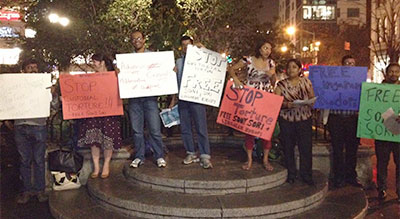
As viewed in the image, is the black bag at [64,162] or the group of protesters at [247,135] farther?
the black bag at [64,162]

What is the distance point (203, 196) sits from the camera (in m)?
5.14

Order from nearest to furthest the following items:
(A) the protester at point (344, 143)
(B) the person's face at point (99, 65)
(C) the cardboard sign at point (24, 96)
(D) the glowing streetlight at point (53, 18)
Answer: (C) the cardboard sign at point (24, 96) → (B) the person's face at point (99, 65) → (A) the protester at point (344, 143) → (D) the glowing streetlight at point (53, 18)

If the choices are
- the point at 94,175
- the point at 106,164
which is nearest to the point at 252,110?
the point at 106,164

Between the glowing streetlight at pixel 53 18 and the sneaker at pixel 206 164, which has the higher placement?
the glowing streetlight at pixel 53 18

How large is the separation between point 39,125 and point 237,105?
2985mm

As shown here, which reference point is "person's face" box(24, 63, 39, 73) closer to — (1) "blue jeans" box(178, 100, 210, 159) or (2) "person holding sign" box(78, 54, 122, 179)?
(2) "person holding sign" box(78, 54, 122, 179)

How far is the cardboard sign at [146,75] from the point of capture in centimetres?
575

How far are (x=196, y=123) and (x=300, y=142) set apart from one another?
5.12 feet

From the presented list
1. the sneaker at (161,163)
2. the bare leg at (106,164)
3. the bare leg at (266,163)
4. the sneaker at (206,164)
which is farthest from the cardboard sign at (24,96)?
the bare leg at (266,163)

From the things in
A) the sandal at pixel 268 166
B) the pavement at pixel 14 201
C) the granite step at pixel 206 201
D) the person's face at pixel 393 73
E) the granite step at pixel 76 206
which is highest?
the person's face at pixel 393 73

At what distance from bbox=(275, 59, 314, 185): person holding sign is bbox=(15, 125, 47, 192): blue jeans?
3.61 metres

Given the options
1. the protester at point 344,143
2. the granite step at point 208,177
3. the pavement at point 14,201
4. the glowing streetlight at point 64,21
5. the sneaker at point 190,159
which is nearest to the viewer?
the granite step at point 208,177

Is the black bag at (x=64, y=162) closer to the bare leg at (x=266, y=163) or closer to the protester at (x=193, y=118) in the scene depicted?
the protester at (x=193, y=118)

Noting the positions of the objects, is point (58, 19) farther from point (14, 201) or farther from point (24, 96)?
point (14, 201)
